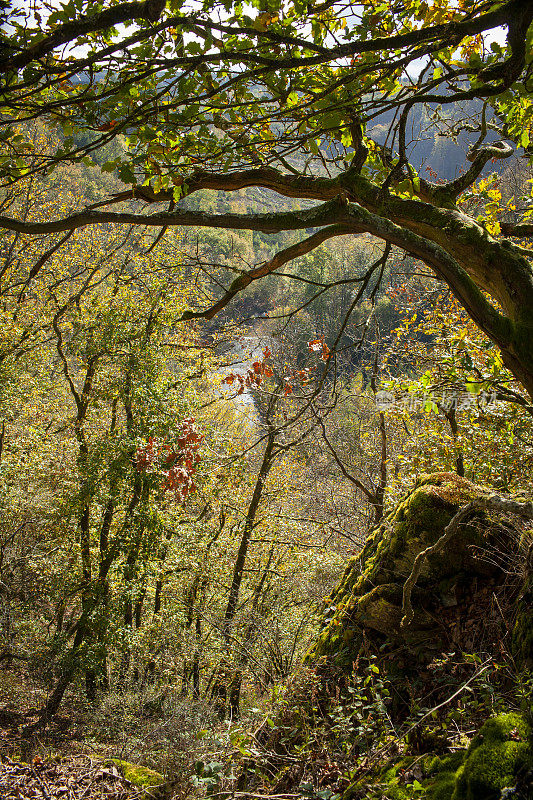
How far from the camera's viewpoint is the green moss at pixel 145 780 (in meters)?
3.88

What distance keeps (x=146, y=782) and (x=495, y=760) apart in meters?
3.61

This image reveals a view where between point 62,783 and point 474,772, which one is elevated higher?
point 474,772

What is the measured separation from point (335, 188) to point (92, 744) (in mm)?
8249

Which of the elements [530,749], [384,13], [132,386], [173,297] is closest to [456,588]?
[530,749]

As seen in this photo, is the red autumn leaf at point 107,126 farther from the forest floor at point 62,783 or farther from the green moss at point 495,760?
the forest floor at point 62,783

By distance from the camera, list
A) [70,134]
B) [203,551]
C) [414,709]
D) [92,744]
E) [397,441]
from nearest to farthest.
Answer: [70,134], [414,709], [92,744], [203,551], [397,441]

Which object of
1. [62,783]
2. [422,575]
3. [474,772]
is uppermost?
[422,575]

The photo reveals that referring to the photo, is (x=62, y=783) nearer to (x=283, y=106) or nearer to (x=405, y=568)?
(x=405, y=568)

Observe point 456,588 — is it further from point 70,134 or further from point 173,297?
point 173,297

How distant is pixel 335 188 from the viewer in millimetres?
3018

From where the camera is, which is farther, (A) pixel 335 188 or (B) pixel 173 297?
(B) pixel 173 297

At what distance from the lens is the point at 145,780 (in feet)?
13.8


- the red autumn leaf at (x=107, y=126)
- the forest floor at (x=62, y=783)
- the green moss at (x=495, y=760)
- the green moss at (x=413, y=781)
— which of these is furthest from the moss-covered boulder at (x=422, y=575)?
the red autumn leaf at (x=107, y=126)

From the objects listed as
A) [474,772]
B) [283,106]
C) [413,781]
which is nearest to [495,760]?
[474,772]
